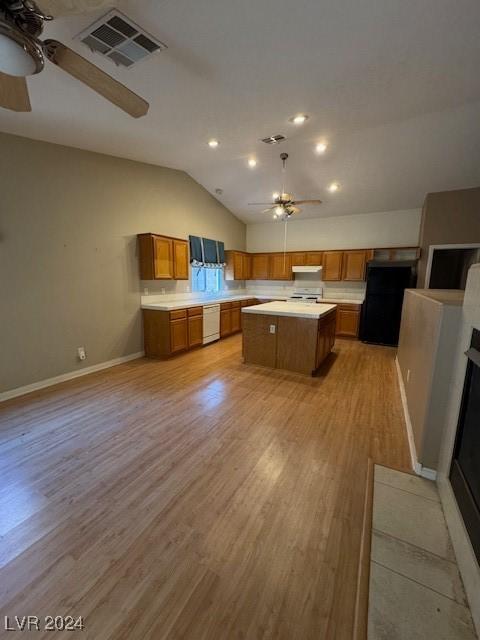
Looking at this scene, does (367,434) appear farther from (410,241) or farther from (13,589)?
(410,241)

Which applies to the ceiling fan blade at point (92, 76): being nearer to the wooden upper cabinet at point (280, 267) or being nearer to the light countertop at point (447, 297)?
the light countertop at point (447, 297)

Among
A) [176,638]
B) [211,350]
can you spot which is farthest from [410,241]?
[176,638]

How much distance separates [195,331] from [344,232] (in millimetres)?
4196

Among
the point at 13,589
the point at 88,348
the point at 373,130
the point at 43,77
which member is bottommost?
the point at 13,589

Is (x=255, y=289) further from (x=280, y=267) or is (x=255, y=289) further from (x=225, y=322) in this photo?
(x=225, y=322)

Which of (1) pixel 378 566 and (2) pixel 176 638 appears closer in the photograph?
(2) pixel 176 638

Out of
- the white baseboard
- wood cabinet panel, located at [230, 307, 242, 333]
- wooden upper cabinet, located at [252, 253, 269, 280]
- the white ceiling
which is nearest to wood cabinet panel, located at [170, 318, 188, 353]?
wood cabinet panel, located at [230, 307, 242, 333]

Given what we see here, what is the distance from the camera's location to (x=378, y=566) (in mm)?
1278

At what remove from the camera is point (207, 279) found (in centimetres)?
602

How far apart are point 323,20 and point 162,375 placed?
3770 millimetres

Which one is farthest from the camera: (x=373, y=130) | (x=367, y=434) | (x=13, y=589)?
(x=373, y=130)

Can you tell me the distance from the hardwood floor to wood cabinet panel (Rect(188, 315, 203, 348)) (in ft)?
5.55

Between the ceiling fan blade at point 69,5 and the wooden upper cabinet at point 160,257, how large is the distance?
289 centimetres

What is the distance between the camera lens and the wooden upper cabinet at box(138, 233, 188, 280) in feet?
13.7
